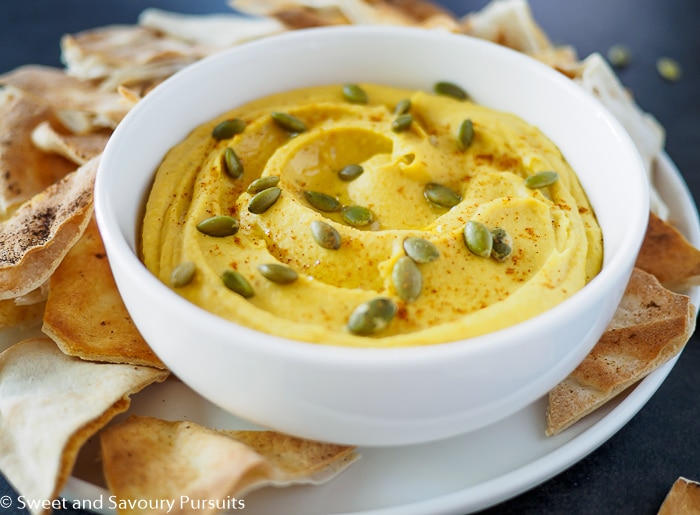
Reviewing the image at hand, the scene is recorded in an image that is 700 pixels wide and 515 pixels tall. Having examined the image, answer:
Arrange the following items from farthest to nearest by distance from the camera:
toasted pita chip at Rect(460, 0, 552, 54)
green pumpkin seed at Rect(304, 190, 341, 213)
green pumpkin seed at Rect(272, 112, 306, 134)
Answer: toasted pita chip at Rect(460, 0, 552, 54) < green pumpkin seed at Rect(272, 112, 306, 134) < green pumpkin seed at Rect(304, 190, 341, 213)

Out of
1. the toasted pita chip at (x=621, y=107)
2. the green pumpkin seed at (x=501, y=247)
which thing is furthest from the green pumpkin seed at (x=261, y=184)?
the toasted pita chip at (x=621, y=107)

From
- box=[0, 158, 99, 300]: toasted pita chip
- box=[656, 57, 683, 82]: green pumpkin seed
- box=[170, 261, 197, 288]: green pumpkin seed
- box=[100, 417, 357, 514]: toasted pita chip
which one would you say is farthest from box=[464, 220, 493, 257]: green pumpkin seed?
box=[656, 57, 683, 82]: green pumpkin seed

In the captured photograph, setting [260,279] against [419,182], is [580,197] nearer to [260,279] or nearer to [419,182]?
[419,182]

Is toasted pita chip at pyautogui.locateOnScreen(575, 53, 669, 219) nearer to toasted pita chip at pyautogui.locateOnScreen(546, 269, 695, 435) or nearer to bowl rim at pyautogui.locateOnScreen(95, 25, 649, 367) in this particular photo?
bowl rim at pyautogui.locateOnScreen(95, 25, 649, 367)

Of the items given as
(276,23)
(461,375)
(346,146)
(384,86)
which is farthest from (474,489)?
(276,23)

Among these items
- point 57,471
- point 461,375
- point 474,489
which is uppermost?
point 461,375
